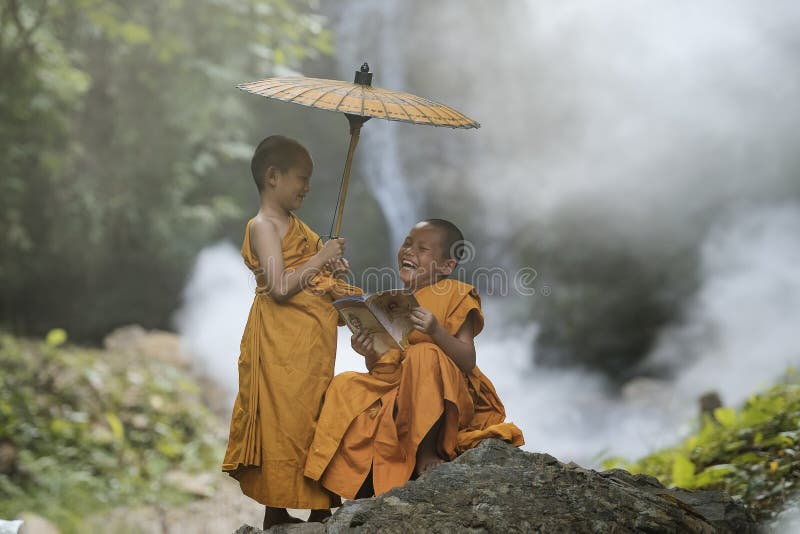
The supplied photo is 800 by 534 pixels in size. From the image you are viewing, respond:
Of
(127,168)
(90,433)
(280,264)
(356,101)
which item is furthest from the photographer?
(127,168)

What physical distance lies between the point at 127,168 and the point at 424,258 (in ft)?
27.6

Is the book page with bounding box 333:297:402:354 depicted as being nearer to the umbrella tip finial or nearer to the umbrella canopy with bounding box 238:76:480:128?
the umbrella canopy with bounding box 238:76:480:128

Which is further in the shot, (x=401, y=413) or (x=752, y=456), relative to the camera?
(x=752, y=456)

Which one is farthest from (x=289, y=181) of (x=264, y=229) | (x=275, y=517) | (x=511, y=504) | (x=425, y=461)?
(x=511, y=504)

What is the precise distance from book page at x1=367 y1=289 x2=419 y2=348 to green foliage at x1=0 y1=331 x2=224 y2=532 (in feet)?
14.0

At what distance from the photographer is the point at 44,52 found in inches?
353

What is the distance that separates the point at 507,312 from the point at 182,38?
19.1ft

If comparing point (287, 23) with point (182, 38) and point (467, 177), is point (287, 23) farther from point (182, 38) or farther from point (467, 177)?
point (467, 177)

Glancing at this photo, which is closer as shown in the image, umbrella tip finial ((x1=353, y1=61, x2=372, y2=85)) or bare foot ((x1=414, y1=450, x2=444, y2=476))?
bare foot ((x1=414, y1=450, x2=444, y2=476))

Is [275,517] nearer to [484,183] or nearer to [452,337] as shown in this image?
[452,337]

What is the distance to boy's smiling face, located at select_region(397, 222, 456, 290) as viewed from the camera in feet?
11.1

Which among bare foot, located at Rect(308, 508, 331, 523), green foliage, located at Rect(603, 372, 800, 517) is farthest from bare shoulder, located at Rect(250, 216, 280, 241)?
green foliage, located at Rect(603, 372, 800, 517)

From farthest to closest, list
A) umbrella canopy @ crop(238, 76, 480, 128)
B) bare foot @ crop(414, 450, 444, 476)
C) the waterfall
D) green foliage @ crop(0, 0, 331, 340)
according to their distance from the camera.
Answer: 1. the waterfall
2. green foliage @ crop(0, 0, 331, 340)
3. bare foot @ crop(414, 450, 444, 476)
4. umbrella canopy @ crop(238, 76, 480, 128)

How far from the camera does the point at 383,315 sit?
10.4 ft
